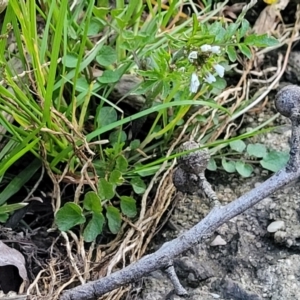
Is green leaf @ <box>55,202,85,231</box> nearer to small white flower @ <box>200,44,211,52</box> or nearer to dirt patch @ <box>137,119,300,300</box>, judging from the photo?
dirt patch @ <box>137,119,300,300</box>

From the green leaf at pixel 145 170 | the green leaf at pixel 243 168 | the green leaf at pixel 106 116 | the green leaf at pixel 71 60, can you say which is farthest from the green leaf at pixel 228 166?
the green leaf at pixel 71 60

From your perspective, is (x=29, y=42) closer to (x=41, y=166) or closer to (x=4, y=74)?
(x=4, y=74)

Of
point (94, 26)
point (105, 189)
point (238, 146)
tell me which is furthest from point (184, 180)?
point (94, 26)

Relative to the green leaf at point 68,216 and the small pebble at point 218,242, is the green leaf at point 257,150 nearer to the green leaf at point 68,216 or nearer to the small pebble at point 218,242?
the small pebble at point 218,242

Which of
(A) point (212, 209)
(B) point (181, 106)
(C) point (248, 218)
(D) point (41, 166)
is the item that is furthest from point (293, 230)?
(D) point (41, 166)

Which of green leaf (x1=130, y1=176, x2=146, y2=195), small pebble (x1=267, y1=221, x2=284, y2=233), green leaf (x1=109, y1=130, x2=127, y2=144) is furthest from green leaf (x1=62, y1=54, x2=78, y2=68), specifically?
small pebble (x1=267, y1=221, x2=284, y2=233)

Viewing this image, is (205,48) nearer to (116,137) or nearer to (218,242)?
(116,137)
